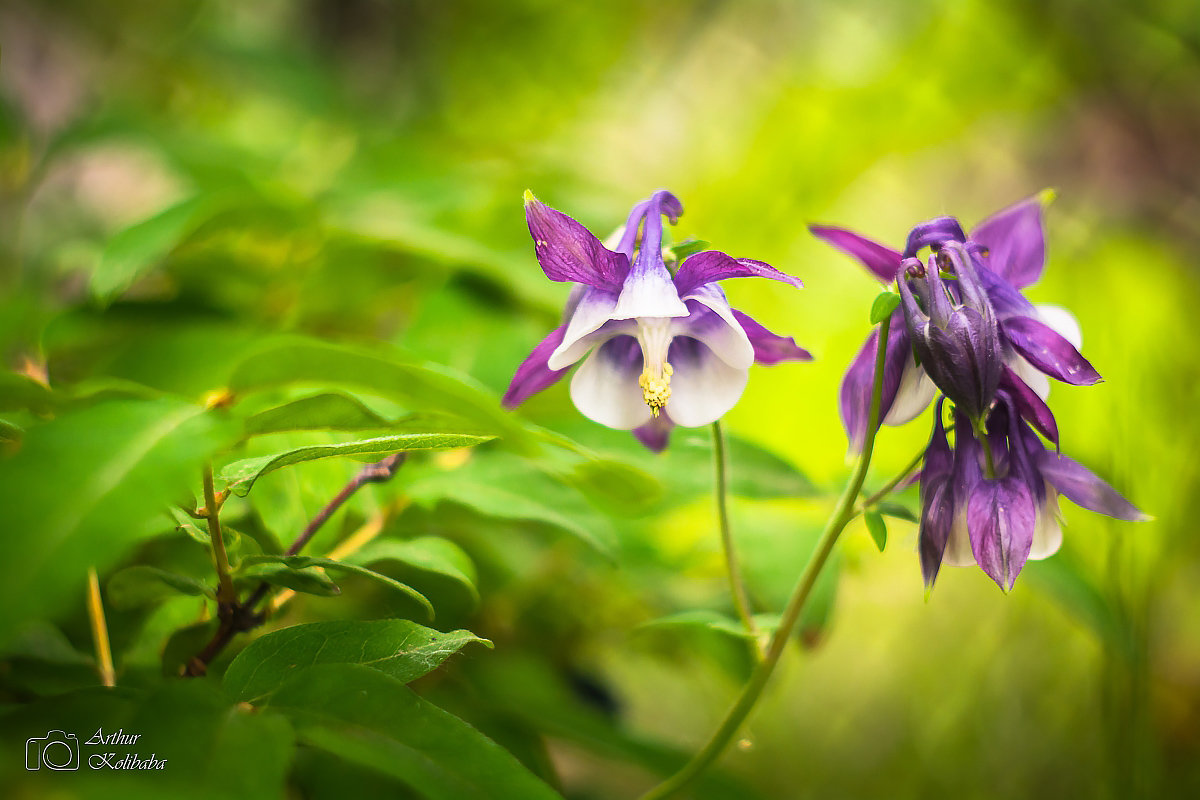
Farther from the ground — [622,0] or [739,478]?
[622,0]

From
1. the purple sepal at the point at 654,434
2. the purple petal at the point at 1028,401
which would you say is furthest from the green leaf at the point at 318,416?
the purple petal at the point at 1028,401

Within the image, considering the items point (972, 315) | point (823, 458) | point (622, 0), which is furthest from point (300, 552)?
point (622, 0)

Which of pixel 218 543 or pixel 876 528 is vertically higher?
pixel 876 528

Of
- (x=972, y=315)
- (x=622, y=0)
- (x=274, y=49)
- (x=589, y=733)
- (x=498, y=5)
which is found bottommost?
(x=589, y=733)

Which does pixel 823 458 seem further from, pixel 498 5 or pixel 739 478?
pixel 498 5

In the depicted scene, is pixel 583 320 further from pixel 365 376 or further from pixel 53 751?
pixel 53 751

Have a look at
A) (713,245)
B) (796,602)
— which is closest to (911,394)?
(796,602)

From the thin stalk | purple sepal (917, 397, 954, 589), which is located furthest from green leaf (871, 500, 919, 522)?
the thin stalk
